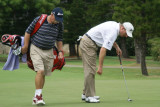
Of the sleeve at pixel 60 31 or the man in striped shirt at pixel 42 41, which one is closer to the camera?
the man in striped shirt at pixel 42 41

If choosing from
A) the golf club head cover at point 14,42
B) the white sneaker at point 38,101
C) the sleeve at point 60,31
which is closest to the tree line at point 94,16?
the sleeve at point 60,31

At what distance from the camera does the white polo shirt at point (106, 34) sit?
8.38 m

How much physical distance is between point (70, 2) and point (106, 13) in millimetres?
5831

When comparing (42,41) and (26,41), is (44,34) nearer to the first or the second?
(42,41)

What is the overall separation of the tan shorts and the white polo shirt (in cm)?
98

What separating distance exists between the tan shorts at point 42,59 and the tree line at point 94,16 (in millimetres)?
14410

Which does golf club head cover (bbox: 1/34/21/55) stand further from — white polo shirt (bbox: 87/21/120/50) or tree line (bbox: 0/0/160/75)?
tree line (bbox: 0/0/160/75)

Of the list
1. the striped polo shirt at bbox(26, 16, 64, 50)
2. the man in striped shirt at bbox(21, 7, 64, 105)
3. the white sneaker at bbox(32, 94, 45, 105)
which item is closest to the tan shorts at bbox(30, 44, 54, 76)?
the man in striped shirt at bbox(21, 7, 64, 105)

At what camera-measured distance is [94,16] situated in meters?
45.1

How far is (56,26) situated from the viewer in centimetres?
862

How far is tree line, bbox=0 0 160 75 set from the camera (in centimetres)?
2300

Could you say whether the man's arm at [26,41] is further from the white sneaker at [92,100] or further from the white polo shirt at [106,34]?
the white sneaker at [92,100]

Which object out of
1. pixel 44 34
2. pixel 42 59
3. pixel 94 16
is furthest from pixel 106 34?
pixel 94 16

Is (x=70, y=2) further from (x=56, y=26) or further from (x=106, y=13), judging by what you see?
(x=56, y=26)
